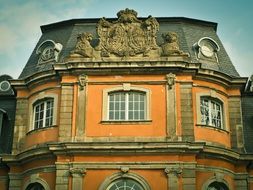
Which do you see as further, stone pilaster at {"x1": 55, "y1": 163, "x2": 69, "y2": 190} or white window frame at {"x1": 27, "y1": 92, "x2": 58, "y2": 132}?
white window frame at {"x1": 27, "y1": 92, "x2": 58, "y2": 132}

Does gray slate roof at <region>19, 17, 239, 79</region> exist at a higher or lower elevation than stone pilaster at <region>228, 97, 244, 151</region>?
higher

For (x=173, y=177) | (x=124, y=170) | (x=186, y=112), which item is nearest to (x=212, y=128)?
(x=186, y=112)

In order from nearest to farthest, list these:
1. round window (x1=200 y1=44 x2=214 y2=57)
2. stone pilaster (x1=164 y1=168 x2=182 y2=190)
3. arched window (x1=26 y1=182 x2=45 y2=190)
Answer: stone pilaster (x1=164 y1=168 x2=182 y2=190) → arched window (x1=26 y1=182 x2=45 y2=190) → round window (x1=200 y1=44 x2=214 y2=57)

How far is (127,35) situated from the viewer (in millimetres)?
26969

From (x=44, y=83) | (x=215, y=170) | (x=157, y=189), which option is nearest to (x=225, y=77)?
(x=215, y=170)

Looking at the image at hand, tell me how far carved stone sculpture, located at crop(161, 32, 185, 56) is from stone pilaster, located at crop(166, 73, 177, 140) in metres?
1.12

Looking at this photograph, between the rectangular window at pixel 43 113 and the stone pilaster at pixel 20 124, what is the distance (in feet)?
1.97

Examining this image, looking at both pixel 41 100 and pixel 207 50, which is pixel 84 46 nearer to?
pixel 41 100

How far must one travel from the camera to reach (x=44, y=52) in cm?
2895

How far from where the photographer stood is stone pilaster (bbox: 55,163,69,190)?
24.4m

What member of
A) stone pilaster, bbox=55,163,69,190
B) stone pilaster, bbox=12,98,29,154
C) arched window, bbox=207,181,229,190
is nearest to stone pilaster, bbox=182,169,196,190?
arched window, bbox=207,181,229,190

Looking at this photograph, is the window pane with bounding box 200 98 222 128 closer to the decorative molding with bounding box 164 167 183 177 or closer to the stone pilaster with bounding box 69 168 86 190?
the decorative molding with bounding box 164 167 183 177

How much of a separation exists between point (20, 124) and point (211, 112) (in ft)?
31.4

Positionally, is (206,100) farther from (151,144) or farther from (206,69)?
(151,144)
